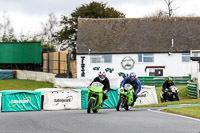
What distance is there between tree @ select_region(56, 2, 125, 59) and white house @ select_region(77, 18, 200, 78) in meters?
15.7

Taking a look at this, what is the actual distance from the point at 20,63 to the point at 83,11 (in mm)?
14867

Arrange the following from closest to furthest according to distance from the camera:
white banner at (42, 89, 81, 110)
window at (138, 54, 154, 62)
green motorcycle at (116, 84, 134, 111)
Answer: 1. green motorcycle at (116, 84, 134, 111)
2. white banner at (42, 89, 81, 110)
3. window at (138, 54, 154, 62)

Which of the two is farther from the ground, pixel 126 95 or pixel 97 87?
pixel 97 87

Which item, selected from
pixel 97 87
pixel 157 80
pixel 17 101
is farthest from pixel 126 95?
pixel 157 80

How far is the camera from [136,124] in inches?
444

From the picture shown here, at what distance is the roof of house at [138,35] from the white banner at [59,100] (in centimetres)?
2908

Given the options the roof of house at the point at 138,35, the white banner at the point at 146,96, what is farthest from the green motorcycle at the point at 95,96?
the roof of house at the point at 138,35

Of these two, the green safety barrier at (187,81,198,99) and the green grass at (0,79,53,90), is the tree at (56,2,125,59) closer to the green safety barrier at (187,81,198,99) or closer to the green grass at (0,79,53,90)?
the green grass at (0,79,53,90)

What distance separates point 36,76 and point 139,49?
12956 mm

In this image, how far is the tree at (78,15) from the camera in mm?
68375

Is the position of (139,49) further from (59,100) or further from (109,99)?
(59,100)

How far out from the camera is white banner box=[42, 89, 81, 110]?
21.4m

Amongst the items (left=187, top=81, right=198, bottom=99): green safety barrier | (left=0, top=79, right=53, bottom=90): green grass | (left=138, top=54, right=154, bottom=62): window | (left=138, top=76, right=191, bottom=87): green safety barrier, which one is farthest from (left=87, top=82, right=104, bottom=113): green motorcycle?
(left=138, top=54, right=154, bottom=62): window

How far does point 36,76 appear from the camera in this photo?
52562 millimetres
